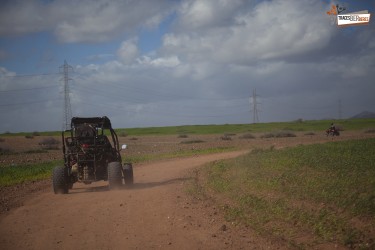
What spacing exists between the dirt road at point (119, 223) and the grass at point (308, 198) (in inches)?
35.6

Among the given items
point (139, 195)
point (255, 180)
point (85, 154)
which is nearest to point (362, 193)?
point (255, 180)

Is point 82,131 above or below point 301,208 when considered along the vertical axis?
above

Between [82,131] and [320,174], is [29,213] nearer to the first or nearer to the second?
[82,131]

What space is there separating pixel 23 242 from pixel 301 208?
6.65m

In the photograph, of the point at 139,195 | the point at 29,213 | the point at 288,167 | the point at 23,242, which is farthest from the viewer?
the point at 288,167

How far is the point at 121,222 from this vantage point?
9.92 metres

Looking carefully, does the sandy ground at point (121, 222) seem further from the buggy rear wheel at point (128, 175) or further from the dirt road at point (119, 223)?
the buggy rear wheel at point (128, 175)

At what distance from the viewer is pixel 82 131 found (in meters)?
15.8

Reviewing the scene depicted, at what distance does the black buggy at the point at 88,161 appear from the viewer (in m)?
14.8

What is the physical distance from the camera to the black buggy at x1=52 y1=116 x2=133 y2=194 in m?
14.8

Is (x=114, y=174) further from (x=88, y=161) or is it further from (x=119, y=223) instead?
(x=119, y=223)

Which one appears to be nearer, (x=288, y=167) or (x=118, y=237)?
(x=118, y=237)

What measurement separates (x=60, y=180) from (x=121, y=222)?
5.71m

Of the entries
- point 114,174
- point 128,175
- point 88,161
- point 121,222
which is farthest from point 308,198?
point 88,161
